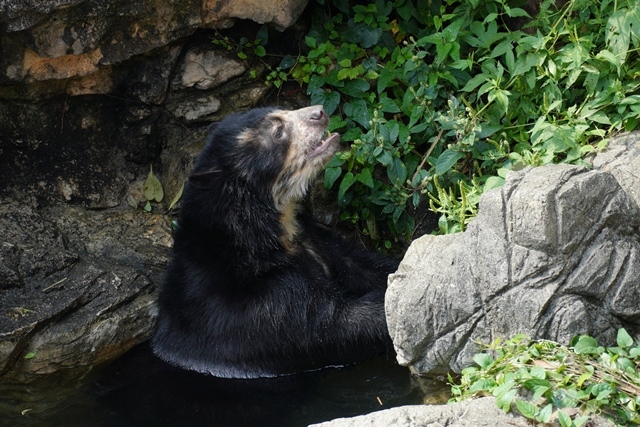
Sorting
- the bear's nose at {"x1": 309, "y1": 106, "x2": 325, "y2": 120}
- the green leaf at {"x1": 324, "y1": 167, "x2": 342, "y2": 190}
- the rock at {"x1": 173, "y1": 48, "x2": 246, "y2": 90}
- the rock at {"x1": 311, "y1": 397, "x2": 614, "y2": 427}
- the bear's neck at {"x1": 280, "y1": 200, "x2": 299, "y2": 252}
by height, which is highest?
the rock at {"x1": 173, "y1": 48, "x2": 246, "y2": 90}

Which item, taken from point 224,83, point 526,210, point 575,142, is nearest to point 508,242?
point 526,210

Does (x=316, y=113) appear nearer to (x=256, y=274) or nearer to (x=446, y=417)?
(x=256, y=274)

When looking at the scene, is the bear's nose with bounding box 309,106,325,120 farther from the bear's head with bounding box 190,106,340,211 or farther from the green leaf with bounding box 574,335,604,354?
the green leaf with bounding box 574,335,604,354

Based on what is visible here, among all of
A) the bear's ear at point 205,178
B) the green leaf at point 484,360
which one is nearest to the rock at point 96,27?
the bear's ear at point 205,178

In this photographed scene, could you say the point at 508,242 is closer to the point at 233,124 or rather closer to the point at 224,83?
the point at 233,124

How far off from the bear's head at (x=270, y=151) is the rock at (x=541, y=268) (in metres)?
1.79

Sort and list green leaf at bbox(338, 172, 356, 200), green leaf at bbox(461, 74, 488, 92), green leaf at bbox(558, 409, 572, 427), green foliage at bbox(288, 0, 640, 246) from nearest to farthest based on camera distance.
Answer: green leaf at bbox(558, 409, 572, 427)
green foliage at bbox(288, 0, 640, 246)
green leaf at bbox(461, 74, 488, 92)
green leaf at bbox(338, 172, 356, 200)

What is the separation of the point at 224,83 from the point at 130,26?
944 mm

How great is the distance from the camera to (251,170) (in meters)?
6.49

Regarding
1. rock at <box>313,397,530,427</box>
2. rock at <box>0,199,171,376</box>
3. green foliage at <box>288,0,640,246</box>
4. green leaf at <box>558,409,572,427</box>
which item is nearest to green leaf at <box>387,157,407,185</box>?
green foliage at <box>288,0,640,246</box>

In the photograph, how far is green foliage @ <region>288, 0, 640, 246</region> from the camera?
6.02 metres

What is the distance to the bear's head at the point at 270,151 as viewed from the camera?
21.3ft

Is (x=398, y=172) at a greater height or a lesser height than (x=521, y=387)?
greater

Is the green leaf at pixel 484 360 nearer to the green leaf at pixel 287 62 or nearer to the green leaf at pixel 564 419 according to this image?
the green leaf at pixel 564 419
